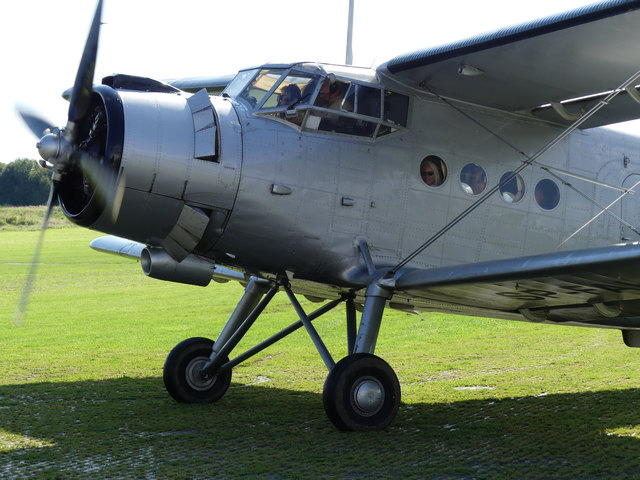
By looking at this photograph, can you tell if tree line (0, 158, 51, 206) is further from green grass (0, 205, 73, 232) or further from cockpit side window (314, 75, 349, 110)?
cockpit side window (314, 75, 349, 110)

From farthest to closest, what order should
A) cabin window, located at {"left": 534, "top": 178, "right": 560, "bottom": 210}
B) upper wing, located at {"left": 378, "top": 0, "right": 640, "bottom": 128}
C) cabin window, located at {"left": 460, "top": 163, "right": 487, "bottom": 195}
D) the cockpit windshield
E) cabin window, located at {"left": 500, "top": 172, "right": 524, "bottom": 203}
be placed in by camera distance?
cabin window, located at {"left": 534, "top": 178, "right": 560, "bottom": 210} < cabin window, located at {"left": 500, "top": 172, "right": 524, "bottom": 203} < cabin window, located at {"left": 460, "top": 163, "right": 487, "bottom": 195} < the cockpit windshield < upper wing, located at {"left": 378, "top": 0, "right": 640, "bottom": 128}

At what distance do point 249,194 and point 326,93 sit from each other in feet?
4.32

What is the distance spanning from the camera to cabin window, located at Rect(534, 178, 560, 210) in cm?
895

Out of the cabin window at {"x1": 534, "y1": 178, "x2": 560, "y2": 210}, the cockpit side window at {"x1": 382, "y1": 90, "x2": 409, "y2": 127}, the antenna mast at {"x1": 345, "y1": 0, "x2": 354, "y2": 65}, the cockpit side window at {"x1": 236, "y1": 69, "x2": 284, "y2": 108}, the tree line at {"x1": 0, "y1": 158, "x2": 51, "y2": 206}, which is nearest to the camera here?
the cockpit side window at {"x1": 236, "y1": 69, "x2": 284, "y2": 108}

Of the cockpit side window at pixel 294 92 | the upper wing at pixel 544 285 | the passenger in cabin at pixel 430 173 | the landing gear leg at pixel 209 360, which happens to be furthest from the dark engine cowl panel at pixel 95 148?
the passenger in cabin at pixel 430 173

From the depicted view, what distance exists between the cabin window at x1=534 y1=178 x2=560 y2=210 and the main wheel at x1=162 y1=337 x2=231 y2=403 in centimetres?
409

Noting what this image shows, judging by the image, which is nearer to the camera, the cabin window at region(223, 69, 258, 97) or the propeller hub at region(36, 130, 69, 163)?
the propeller hub at region(36, 130, 69, 163)

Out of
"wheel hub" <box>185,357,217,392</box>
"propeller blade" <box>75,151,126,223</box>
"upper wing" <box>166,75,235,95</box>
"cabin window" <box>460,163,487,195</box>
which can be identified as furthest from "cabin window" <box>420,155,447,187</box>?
"upper wing" <box>166,75,235,95</box>

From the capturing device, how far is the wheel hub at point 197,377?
31.1 feet

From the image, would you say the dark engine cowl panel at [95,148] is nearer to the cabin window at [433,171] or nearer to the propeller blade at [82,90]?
the propeller blade at [82,90]

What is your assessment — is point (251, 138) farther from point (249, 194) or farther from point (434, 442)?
point (434, 442)

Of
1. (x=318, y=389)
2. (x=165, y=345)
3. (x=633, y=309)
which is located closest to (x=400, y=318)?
(x=165, y=345)

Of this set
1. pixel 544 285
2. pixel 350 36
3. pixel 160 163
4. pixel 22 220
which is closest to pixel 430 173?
pixel 544 285

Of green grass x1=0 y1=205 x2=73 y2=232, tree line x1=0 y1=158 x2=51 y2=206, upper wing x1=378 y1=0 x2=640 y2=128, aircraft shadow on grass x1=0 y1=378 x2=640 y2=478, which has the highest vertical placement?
tree line x1=0 y1=158 x2=51 y2=206
